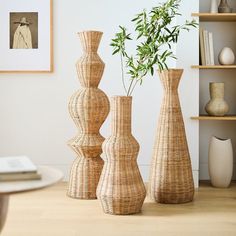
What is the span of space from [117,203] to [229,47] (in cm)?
189

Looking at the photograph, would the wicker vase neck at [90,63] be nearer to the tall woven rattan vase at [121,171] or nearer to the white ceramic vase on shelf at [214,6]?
the tall woven rattan vase at [121,171]

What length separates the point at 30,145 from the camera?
14.5 feet

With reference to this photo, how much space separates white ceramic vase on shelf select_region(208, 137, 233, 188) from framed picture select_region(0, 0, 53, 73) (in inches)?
58.6

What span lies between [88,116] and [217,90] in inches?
44.0

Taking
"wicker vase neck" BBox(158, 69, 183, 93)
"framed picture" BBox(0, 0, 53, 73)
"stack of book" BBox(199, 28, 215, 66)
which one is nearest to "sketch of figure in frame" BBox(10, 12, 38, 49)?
"framed picture" BBox(0, 0, 53, 73)

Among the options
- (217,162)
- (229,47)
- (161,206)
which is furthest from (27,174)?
(229,47)

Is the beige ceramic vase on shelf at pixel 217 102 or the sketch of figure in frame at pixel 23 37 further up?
the sketch of figure in frame at pixel 23 37

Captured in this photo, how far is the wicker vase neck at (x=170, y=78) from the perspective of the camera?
11.8 ft

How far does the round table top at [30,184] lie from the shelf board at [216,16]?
2481 mm

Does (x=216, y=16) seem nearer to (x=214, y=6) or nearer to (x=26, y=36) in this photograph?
(x=214, y=6)

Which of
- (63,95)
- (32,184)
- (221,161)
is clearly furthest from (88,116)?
(32,184)

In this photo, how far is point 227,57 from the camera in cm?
415

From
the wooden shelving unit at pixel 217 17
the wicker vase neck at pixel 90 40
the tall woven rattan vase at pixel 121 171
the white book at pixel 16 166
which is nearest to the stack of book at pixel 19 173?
the white book at pixel 16 166

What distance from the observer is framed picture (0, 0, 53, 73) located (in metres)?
4.30
